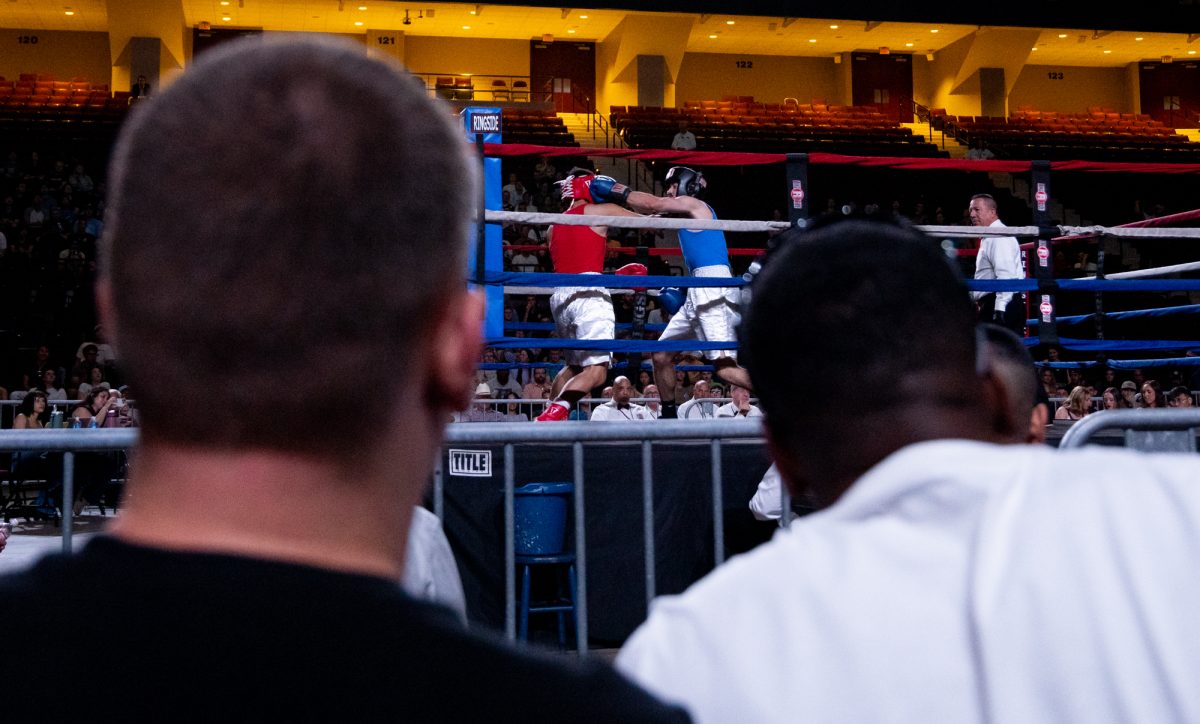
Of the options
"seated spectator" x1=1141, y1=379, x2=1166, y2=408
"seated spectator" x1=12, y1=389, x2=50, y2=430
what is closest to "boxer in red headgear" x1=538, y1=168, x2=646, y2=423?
"seated spectator" x1=12, y1=389, x2=50, y2=430

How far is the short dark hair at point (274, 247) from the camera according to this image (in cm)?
53

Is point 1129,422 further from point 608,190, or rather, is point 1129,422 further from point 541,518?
point 608,190

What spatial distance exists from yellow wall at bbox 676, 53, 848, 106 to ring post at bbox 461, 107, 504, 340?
15.0m

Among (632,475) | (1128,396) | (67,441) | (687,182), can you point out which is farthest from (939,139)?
(67,441)

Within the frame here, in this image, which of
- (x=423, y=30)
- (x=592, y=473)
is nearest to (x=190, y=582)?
(x=592, y=473)

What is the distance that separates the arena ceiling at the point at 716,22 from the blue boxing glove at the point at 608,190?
38.3ft

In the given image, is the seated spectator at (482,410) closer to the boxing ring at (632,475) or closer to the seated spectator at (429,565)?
the boxing ring at (632,475)

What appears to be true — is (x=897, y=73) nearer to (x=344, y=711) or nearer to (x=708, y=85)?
(x=708, y=85)

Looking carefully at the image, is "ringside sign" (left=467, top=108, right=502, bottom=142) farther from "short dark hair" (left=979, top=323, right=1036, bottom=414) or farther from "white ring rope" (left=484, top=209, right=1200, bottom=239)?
"short dark hair" (left=979, top=323, right=1036, bottom=414)

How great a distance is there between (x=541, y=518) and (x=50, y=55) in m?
17.5

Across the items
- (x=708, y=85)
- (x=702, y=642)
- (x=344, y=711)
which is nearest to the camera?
(x=344, y=711)

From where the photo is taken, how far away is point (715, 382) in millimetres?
10266

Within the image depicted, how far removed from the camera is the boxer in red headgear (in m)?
5.18

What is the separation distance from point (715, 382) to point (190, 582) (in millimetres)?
9855
